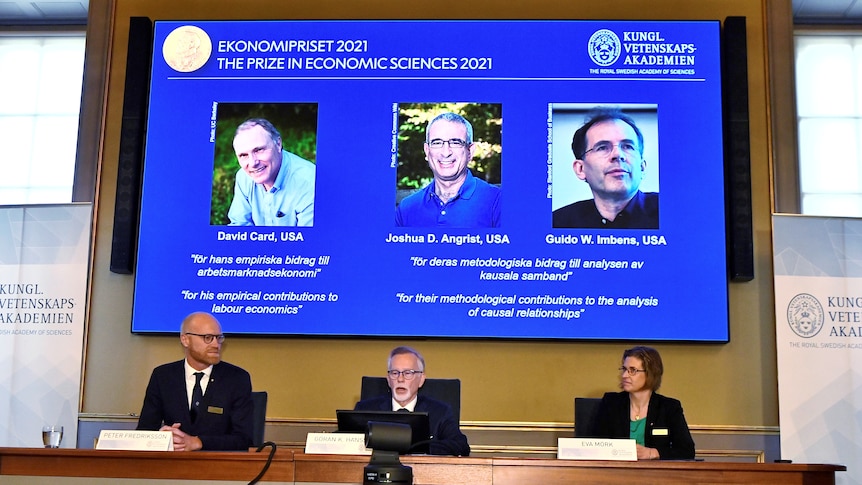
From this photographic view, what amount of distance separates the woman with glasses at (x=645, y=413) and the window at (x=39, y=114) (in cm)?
363

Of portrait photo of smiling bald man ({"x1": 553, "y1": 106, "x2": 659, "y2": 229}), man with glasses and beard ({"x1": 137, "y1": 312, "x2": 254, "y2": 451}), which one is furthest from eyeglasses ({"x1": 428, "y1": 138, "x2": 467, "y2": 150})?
man with glasses and beard ({"x1": 137, "y1": 312, "x2": 254, "y2": 451})

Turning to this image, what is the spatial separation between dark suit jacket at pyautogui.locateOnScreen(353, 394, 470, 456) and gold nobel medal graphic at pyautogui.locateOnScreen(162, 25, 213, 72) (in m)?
2.32

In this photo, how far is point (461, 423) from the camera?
491 cm

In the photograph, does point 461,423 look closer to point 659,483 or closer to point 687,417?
point 687,417

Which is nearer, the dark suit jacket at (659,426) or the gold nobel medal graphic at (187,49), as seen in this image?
the dark suit jacket at (659,426)

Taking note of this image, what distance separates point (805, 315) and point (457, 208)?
1.92 m

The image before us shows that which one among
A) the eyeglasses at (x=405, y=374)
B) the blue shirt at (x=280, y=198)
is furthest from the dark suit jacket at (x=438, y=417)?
the blue shirt at (x=280, y=198)

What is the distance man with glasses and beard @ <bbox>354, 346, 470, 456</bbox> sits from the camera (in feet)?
13.0

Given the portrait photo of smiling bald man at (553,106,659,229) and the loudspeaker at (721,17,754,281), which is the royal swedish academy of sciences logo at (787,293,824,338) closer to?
the loudspeaker at (721,17,754,281)

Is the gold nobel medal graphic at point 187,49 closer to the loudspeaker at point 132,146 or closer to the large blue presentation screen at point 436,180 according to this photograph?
the large blue presentation screen at point 436,180

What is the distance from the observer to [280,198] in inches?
202

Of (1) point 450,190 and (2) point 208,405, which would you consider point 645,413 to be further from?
(2) point 208,405

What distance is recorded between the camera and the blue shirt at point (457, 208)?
198 inches

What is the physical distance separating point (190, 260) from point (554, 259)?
6.53 feet
